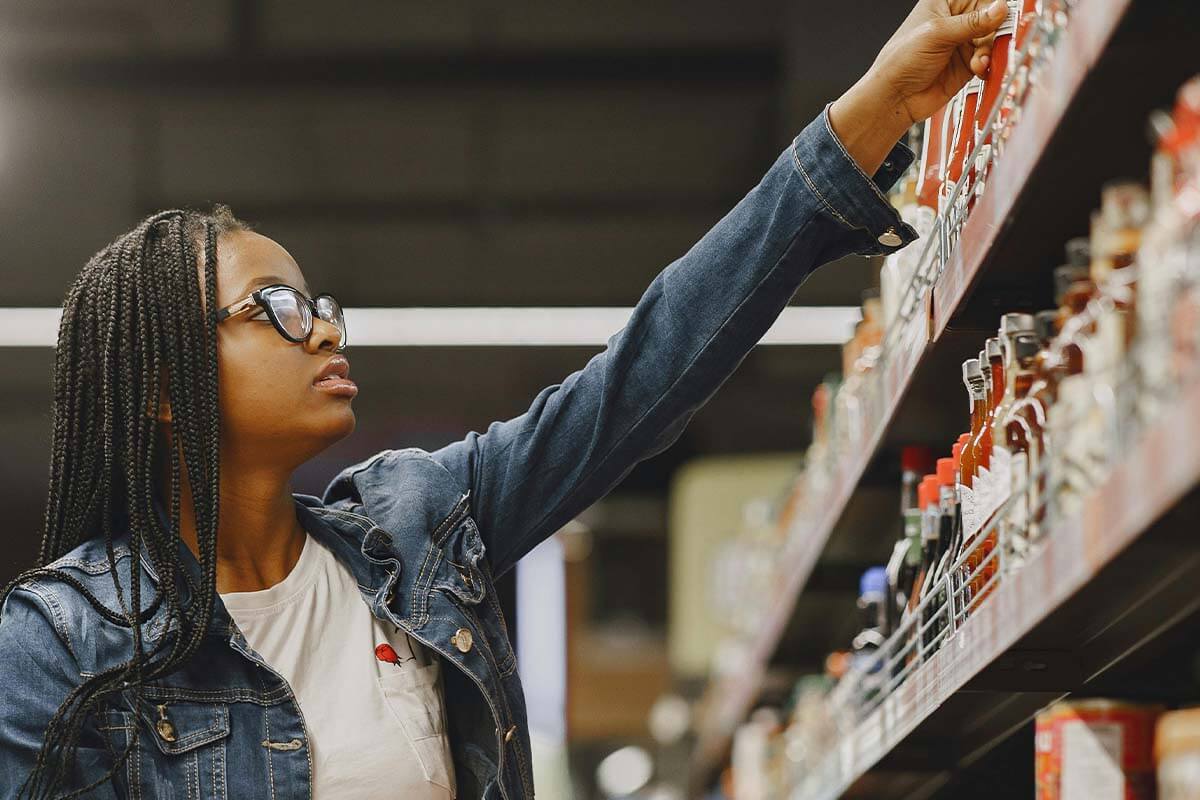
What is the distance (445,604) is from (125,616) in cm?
35

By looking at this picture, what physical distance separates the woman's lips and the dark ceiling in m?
2.17

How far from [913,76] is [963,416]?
518mm

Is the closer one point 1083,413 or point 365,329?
point 1083,413

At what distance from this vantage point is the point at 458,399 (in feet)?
21.9

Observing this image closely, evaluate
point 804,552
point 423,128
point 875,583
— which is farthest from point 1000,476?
point 423,128

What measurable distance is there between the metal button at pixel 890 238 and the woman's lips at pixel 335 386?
62 centimetres

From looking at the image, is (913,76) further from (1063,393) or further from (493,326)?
(493,326)

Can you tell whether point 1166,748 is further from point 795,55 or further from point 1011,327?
point 795,55

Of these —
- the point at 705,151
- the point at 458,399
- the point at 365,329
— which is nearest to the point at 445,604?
the point at 705,151

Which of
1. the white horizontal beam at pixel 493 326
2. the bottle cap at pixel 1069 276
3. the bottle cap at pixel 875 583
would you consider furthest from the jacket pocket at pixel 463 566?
the white horizontal beam at pixel 493 326

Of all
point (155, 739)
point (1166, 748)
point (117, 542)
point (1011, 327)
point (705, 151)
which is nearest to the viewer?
point (1166, 748)

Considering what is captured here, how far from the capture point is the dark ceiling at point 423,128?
396 centimetres

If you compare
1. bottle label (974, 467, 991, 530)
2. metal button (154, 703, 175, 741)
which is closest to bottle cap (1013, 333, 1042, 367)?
bottle label (974, 467, 991, 530)

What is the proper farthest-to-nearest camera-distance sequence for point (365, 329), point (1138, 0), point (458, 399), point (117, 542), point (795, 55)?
point (458, 399), point (365, 329), point (795, 55), point (117, 542), point (1138, 0)
